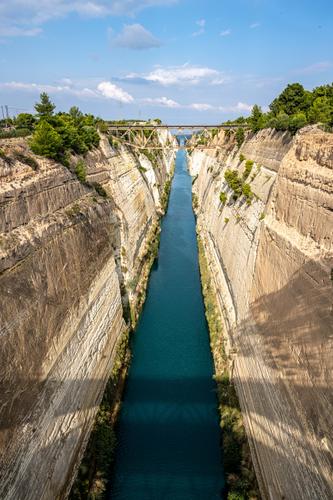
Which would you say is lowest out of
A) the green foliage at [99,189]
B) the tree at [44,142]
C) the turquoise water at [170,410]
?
the turquoise water at [170,410]

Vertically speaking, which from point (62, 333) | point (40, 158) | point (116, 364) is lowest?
point (116, 364)

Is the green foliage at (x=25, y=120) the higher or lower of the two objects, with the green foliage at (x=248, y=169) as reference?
higher

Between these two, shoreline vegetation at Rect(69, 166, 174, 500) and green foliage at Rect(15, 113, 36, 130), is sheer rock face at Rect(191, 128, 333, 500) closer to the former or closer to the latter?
shoreline vegetation at Rect(69, 166, 174, 500)

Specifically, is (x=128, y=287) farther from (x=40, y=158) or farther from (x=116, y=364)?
(x=40, y=158)

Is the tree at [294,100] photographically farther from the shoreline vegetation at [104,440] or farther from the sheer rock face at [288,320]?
the shoreline vegetation at [104,440]

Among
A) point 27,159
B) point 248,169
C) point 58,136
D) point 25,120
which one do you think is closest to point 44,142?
point 58,136

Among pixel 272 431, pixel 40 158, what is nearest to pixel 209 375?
pixel 272 431

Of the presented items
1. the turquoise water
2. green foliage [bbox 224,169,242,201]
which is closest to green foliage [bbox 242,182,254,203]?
green foliage [bbox 224,169,242,201]

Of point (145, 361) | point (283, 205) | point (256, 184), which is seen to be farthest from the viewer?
point (256, 184)

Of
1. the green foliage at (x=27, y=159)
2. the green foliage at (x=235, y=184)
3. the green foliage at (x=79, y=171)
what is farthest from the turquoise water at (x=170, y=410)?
the green foliage at (x=27, y=159)
